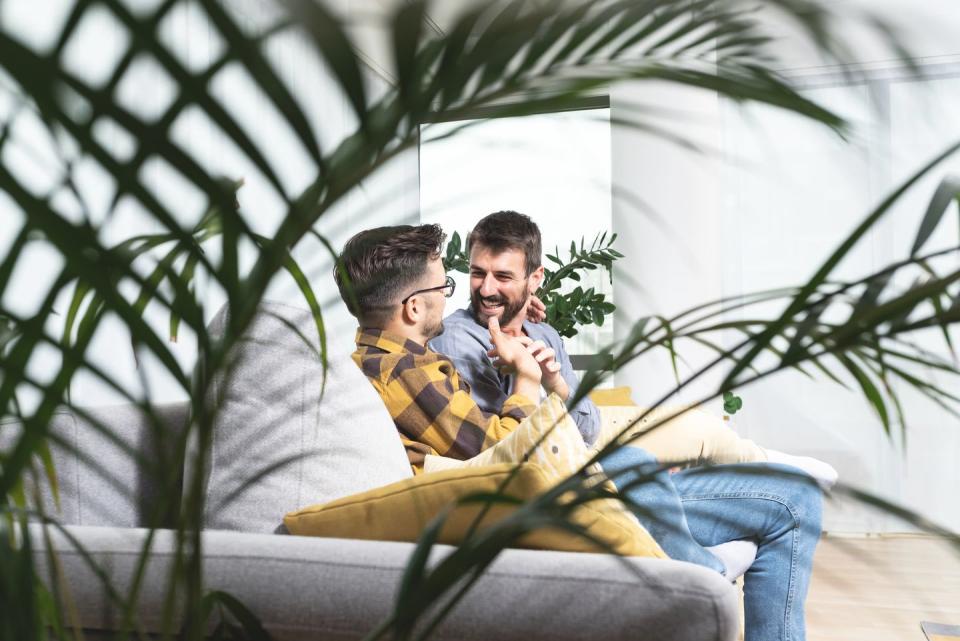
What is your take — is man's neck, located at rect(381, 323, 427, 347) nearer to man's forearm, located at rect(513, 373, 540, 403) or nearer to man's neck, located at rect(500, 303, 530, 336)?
man's forearm, located at rect(513, 373, 540, 403)

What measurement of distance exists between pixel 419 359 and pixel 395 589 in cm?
107

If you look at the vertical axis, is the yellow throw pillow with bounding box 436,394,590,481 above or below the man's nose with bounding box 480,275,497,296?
below

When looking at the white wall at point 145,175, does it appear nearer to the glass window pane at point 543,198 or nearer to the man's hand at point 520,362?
the man's hand at point 520,362

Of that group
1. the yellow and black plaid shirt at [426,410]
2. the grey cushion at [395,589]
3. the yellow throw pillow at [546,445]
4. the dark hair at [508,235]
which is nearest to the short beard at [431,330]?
the yellow and black plaid shirt at [426,410]

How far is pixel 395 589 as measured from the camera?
103 centimetres

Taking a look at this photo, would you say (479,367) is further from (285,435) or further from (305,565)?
(305,565)

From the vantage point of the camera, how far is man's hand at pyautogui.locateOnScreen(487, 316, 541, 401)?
2.38 meters

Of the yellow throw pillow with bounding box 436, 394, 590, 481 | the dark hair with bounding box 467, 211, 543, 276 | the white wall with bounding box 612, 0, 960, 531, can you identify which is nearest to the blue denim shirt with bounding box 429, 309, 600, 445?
the dark hair with bounding box 467, 211, 543, 276

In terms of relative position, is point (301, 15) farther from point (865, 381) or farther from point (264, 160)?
point (865, 381)

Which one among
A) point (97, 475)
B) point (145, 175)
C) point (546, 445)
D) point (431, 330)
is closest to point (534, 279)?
point (431, 330)

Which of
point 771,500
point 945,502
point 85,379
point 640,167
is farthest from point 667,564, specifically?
point 945,502

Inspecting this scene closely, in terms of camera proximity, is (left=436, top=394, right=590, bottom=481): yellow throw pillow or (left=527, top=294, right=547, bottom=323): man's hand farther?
(left=527, top=294, right=547, bottom=323): man's hand

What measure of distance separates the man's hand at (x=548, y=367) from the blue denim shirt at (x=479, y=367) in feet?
0.25

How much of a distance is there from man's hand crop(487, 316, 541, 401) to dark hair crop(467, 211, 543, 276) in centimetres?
43
